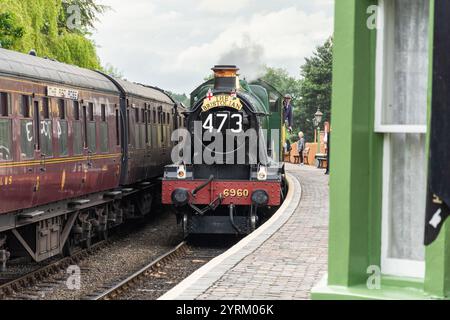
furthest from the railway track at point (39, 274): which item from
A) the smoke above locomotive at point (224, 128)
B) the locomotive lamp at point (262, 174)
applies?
the locomotive lamp at point (262, 174)

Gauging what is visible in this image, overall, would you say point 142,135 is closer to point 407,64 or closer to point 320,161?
point 407,64

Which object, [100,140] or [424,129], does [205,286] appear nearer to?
[424,129]

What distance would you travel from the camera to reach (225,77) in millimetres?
16516

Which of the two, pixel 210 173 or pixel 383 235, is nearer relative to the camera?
pixel 383 235

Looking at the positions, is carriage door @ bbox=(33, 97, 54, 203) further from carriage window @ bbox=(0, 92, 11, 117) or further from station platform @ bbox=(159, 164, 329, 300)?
station platform @ bbox=(159, 164, 329, 300)

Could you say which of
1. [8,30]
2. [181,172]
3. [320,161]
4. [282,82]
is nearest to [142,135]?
[181,172]

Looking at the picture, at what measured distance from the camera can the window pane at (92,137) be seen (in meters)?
14.6

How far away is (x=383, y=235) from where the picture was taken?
13.3 ft

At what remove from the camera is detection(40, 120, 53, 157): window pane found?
39.1ft

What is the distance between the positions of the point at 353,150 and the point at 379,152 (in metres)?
0.24

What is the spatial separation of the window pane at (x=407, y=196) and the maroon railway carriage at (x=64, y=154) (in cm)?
719

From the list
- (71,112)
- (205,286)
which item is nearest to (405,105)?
(205,286)
